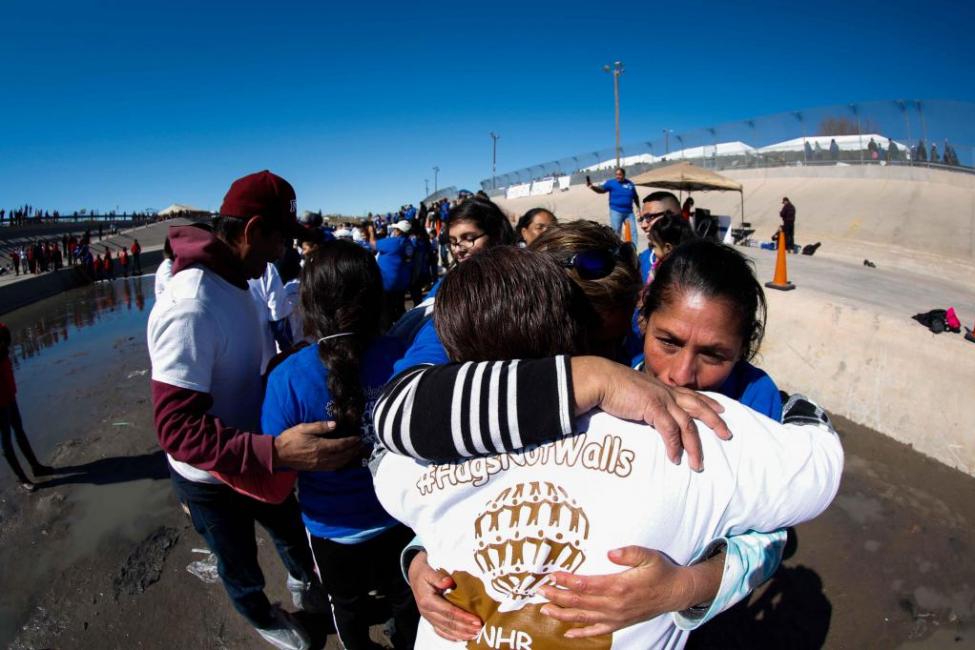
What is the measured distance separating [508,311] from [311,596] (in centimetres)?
275

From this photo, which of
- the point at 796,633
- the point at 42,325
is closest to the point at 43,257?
the point at 42,325

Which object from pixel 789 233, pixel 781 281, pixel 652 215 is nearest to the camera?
pixel 652 215

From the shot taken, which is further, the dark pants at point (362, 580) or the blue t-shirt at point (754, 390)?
the dark pants at point (362, 580)

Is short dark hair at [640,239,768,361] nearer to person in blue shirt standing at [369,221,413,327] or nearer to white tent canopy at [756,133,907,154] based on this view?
person in blue shirt standing at [369,221,413,327]

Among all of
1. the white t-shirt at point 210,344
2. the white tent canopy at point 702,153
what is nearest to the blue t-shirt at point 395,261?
the white t-shirt at point 210,344

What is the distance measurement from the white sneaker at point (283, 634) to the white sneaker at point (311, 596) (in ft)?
0.68

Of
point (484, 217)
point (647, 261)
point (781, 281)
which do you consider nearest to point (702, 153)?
point (781, 281)

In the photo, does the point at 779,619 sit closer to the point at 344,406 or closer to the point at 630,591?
the point at 630,591

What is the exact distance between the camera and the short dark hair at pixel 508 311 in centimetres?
113

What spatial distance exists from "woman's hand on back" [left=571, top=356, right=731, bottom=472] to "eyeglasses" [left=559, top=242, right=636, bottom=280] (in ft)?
2.20

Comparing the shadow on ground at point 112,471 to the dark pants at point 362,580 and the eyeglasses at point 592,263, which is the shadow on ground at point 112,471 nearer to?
the dark pants at point 362,580

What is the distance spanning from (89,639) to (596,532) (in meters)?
3.57

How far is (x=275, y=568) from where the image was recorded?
11.2 feet

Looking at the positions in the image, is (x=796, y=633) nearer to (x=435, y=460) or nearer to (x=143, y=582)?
A: (x=435, y=460)
